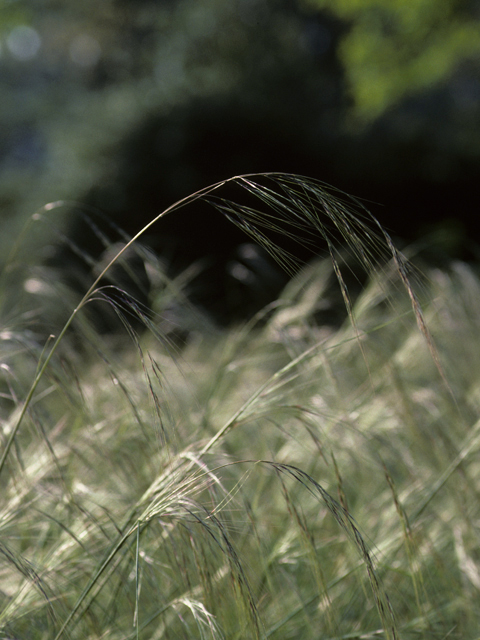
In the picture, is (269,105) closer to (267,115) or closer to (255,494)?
(267,115)

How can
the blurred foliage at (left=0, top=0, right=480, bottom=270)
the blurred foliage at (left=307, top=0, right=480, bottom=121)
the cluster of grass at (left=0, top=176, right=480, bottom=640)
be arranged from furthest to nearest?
the blurred foliage at (left=0, top=0, right=480, bottom=270) → the blurred foliage at (left=307, top=0, right=480, bottom=121) → the cluster of grass at (left=0, top=176, right=480, bottom=640)

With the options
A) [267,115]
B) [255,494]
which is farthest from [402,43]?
[255,494]

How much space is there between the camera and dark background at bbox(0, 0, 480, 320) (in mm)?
4508

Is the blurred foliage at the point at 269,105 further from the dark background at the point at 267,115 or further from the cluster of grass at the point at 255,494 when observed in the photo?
the cluster of grass at the point at 255,494

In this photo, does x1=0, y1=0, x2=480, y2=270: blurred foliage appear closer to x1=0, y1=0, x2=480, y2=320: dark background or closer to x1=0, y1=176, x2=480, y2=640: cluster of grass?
x1=0, y1=0, x2=480, y2=320: dark background

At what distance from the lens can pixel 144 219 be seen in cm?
511

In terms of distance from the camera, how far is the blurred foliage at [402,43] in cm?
411

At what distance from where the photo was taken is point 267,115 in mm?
5238

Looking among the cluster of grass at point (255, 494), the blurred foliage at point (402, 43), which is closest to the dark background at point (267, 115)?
the blurred foliage at point (402, 43)

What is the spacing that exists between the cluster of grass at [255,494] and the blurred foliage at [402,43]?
3243 millimetres

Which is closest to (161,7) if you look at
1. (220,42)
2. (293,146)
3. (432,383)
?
(220,42)

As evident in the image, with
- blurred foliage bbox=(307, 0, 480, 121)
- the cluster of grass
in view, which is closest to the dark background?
blurred foliage bbox=(307, 0, 480, 121)

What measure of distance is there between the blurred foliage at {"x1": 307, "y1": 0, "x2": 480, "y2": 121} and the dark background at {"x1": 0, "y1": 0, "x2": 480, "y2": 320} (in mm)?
10

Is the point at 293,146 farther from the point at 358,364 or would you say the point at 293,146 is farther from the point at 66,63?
the point at 66,63
